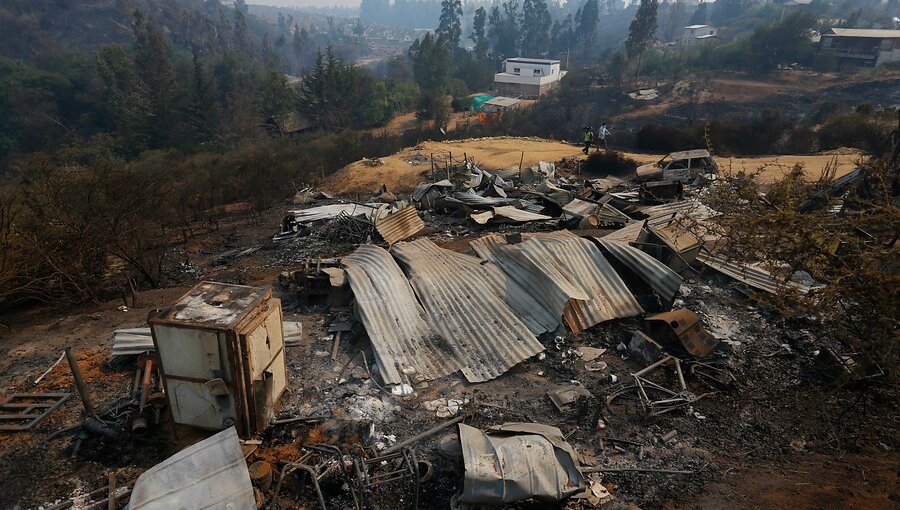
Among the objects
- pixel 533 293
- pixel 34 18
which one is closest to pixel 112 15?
pixel 34 18

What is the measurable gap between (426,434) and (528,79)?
179ft

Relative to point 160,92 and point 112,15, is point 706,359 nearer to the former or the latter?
point 160,92

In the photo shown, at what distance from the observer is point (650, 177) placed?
48.6ft

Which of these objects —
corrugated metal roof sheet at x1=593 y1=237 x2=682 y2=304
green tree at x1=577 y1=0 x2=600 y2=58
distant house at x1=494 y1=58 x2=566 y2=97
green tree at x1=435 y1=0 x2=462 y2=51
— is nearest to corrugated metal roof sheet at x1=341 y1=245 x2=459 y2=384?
corrugated metal roof sheet at x1=593 y1=237 x2=682 y2=304

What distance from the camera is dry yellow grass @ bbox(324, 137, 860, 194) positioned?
18.1 m

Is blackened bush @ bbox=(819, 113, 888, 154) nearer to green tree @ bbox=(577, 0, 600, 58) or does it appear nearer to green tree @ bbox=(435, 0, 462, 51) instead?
green tree @ bbox=(435, 0, 462, 51)

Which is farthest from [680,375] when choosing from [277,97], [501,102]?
[501,102]

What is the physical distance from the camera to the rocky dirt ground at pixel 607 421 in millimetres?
4613

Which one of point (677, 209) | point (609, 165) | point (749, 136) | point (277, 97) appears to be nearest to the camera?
point (677, 209)

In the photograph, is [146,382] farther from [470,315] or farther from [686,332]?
[686,332]

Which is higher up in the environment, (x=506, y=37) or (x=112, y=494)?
(x=506, y=37)

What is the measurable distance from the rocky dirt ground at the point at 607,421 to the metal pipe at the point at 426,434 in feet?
0.28

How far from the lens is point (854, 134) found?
21.2 m

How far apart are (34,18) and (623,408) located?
96614 mm
